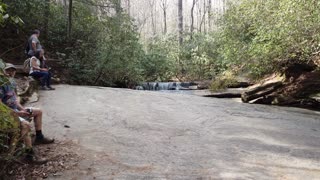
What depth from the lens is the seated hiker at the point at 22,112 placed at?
4.77 metres

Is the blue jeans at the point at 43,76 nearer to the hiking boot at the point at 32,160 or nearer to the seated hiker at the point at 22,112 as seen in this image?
the seated hiker at the point at 22,112

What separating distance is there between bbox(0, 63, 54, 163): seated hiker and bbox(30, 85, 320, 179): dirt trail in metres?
0.47

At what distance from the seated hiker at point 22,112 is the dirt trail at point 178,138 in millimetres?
470

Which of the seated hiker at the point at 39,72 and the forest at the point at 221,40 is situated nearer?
the seated hiker at the point at 39,72

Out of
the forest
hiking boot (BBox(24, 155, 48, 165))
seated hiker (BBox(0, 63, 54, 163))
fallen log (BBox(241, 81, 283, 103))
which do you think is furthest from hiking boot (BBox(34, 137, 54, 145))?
fallen log (BBox(241, 81, 283, 103))

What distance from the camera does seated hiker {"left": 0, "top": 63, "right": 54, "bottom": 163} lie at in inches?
188

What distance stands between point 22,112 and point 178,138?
2687 mm

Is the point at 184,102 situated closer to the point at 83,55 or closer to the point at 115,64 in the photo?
the point at 115,64

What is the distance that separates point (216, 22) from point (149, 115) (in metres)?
11.9

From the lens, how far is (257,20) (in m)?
12.7

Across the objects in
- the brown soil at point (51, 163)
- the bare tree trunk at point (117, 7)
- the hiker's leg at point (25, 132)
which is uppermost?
the bare tree trunk at point (117, 7)

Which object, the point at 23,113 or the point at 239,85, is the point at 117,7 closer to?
the point at 239,85

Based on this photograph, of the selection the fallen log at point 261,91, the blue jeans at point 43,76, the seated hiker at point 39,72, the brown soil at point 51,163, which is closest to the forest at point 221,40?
the fallen log at point 261,91

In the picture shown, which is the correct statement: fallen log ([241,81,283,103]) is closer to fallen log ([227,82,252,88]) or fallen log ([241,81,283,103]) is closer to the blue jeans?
fallen log ([227,82,252,88])
